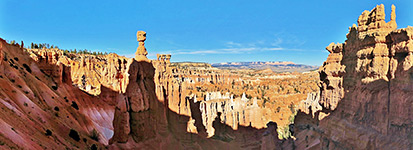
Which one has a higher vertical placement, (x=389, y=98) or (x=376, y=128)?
(x=389, y=98)

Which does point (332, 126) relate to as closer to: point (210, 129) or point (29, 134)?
point (210, 129)

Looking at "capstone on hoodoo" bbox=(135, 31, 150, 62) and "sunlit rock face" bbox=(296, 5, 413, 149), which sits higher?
"capstone on hoodoo" bbox=(135, 31, 150, 62)

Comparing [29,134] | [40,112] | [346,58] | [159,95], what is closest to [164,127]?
[159,95]

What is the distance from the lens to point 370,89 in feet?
66.2

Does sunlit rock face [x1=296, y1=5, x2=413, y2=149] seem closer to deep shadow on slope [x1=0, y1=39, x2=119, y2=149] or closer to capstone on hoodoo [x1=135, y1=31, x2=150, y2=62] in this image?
capstone on hoodoo [x1=135, y1=31, x2=150, y2=62]

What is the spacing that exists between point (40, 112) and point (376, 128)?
2123 centimetres

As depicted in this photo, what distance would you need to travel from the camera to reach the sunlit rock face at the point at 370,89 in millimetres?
17016

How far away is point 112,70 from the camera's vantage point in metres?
21.4

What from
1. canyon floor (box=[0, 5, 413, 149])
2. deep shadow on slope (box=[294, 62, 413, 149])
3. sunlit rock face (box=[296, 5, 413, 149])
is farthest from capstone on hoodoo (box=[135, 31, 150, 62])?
deep shadow on slope (box=[294, 62, 413, 149])

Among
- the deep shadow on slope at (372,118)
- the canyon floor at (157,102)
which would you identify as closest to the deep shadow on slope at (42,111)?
the canyon floor at (157,102)

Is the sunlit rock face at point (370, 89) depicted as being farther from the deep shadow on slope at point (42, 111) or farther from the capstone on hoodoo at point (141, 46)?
the deep shadow on slope at point (42, 111)

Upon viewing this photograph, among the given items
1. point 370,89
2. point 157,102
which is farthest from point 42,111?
point 370,89

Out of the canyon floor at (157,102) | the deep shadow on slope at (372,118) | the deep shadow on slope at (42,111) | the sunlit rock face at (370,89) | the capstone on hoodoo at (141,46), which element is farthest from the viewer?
the capstone on hoodoo at (141,46)

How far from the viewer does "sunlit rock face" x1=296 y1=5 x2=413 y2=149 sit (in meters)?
17.0
